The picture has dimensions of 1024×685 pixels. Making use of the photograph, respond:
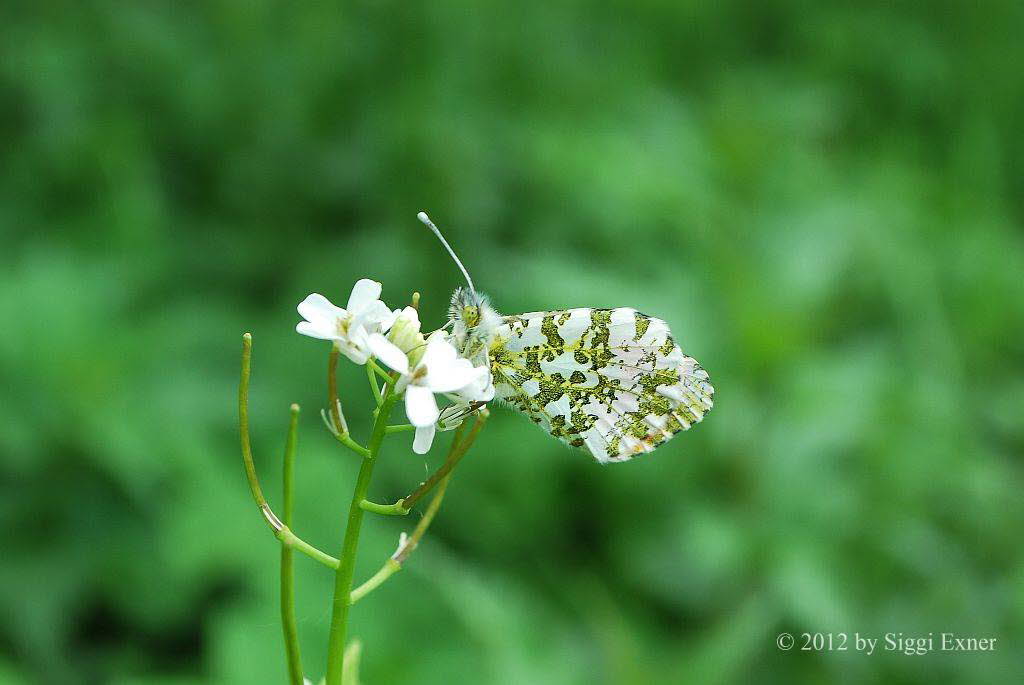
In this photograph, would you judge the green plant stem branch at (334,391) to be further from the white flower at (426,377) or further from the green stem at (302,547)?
the green stem at (302,547)

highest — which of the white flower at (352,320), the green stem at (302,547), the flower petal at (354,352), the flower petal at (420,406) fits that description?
the white flower at (352,320)

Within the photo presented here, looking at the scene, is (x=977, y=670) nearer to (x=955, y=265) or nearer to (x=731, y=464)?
(x=731, y=464)

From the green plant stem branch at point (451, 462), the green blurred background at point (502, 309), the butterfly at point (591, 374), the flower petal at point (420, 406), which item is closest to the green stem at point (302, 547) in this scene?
the green plant stem branch at point (451, 462)

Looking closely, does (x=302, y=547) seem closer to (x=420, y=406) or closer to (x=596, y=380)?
(x=420, y=406)

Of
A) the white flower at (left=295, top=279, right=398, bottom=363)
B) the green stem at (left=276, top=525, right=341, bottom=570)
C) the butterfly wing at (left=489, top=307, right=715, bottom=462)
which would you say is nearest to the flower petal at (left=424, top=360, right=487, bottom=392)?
the white flower at (left=295, top=279, right=398, bottom=363)

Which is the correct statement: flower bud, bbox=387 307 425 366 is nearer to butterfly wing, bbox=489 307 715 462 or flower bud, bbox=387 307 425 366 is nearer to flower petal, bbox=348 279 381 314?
flower petal, bbox=348 279 381 314

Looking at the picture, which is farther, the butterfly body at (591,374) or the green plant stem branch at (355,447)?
the butterfly body at (591,374)

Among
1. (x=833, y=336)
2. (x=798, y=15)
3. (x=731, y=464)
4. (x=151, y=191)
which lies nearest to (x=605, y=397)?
(x=731, y=464)

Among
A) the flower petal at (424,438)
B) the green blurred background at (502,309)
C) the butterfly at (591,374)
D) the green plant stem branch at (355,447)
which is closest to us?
the green plant stem branch at (355,447)
